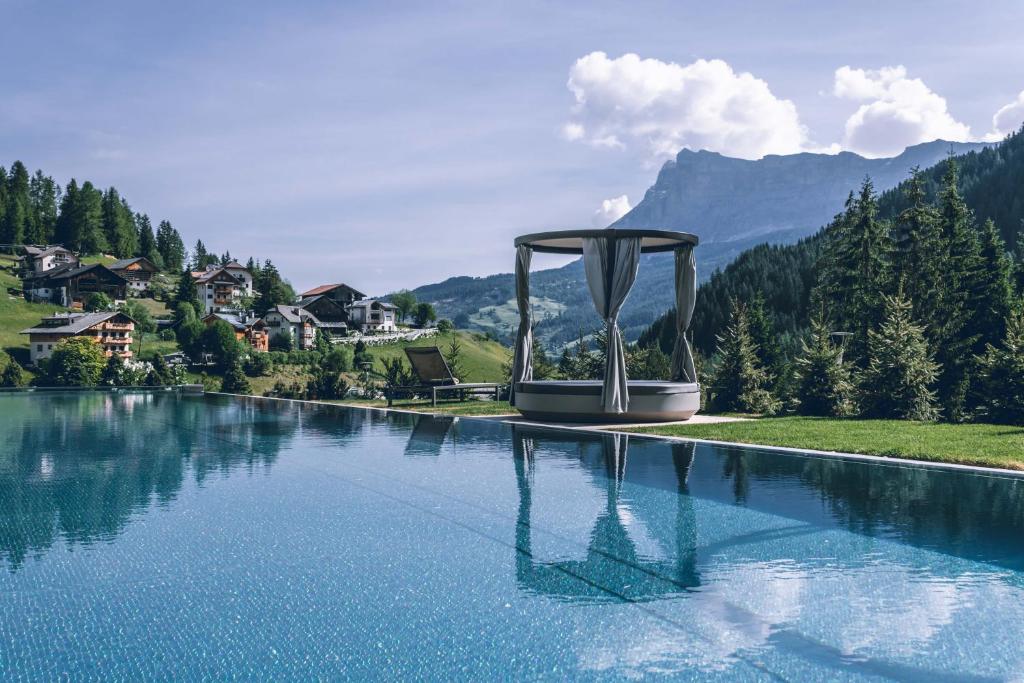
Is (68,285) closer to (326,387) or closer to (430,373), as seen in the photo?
(326,387)

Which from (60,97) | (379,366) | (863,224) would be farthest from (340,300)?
(863,224)

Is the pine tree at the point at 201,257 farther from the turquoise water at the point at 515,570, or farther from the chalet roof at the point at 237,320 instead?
the turquoise water at the point at 515,570

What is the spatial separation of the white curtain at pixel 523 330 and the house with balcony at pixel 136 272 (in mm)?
73914

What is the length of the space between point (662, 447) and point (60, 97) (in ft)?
80.1

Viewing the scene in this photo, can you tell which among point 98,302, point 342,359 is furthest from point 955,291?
point 98,302

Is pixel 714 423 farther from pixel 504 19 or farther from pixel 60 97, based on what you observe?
pixel 60 97

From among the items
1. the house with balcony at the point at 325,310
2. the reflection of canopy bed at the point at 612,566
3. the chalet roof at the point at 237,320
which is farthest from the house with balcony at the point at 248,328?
the reflection of canopy bed at the point at 612,566

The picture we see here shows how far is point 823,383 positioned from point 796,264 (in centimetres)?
7656

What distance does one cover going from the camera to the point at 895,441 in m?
10.7

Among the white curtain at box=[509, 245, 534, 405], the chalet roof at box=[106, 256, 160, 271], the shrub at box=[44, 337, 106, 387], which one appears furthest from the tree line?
the white curtain at box=[509, 245, 534, 405]

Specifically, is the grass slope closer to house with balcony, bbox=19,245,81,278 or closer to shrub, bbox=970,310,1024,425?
house with balcony, bbox=19,245,81,278

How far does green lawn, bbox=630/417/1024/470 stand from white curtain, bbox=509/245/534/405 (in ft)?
10.4

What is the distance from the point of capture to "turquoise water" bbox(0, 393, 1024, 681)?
3939 millimetres

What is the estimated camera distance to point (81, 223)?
3494 inches
